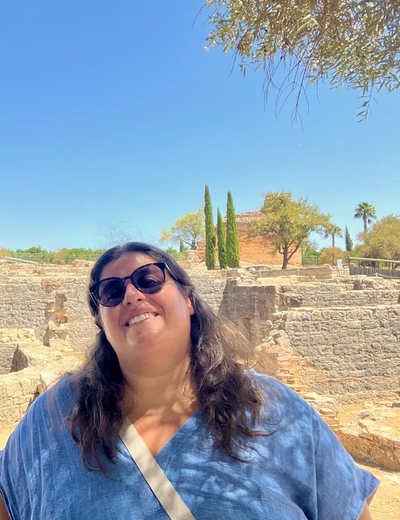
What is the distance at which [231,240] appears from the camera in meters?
36.8

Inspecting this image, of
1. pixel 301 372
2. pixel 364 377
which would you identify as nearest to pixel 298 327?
pixel 301 372

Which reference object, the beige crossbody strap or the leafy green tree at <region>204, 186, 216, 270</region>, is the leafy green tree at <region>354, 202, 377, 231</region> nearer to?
the leafy green tree at <region>204, 186, 216, 270</region>

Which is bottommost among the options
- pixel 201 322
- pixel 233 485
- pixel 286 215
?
pixel 233 485

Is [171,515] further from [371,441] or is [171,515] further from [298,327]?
[298,327]

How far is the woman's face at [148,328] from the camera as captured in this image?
160 cm

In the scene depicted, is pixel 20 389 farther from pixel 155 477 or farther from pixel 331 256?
pixel 331 256

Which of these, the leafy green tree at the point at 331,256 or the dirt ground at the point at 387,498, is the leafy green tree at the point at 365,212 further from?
the dirt ground at the point at 387,498

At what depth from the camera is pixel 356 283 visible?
16078 mm

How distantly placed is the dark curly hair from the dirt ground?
3441 millimetres

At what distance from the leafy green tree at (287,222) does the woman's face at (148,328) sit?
34.8 metres

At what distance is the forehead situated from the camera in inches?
70.5

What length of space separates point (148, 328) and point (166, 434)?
383 millimetres

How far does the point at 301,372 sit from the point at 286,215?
29.0 m

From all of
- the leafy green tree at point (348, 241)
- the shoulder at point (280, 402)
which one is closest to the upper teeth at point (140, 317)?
the shoulder at point (280, 402)
